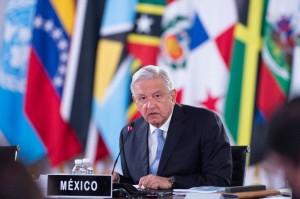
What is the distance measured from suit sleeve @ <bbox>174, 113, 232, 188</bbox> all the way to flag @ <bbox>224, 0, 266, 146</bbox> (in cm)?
147

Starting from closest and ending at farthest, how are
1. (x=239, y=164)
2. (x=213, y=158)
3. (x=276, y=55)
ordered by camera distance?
(x=213, y=158)
(x=239, y=164)
(x=276, y=55)

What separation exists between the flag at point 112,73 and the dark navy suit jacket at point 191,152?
1429 mm

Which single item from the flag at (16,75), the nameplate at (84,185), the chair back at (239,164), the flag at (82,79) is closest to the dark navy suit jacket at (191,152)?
the chair back at (239,164)

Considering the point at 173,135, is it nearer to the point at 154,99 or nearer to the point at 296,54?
the point at 154,99

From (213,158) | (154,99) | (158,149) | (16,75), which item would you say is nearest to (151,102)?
(154,99)

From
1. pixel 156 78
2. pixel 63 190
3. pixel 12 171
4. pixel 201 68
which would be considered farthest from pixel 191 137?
pixel 12 171

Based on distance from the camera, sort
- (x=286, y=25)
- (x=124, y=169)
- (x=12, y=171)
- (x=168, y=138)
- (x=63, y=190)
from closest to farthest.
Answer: (x=12, y=171) < (x=63, y=190) < (x=168, y=138) < (x=124, y=169) < (x=286, y=25)

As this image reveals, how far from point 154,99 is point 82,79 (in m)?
1.68

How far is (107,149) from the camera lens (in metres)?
4.55

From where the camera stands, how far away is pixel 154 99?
3.03m

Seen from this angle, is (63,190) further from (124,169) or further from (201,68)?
(201,68)

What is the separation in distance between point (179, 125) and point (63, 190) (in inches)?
41.5

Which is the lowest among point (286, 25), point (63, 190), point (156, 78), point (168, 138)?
point (63, 190)

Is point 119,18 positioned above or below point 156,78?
above
